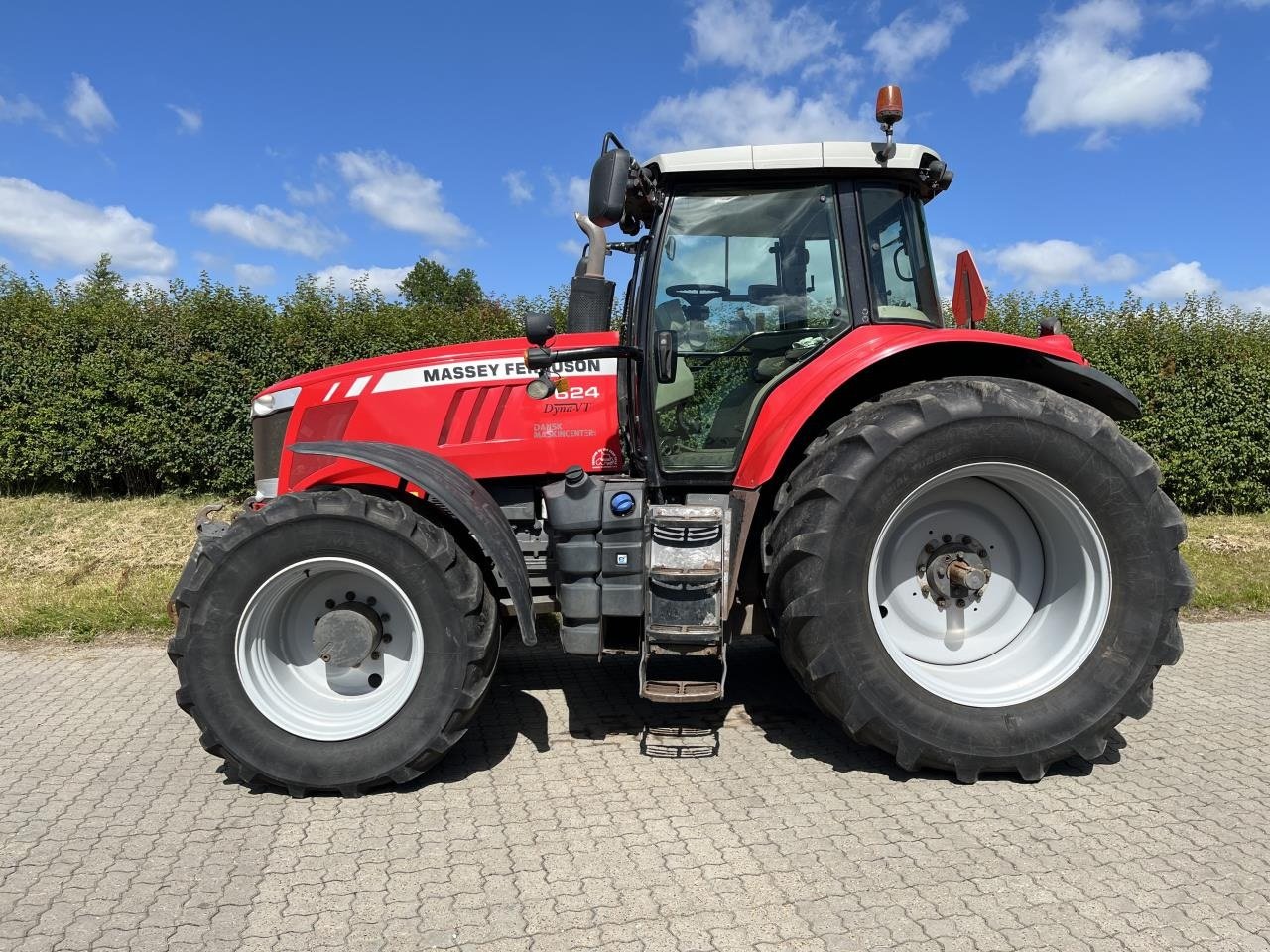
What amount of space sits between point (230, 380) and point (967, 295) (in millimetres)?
8223

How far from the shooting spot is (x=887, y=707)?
3100 mm

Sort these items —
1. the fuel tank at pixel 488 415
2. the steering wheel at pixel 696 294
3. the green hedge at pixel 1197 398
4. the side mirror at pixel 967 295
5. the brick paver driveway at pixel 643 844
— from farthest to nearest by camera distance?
the green hedge at pixel 1197 398 → the side mirror at pixel 967 295 → the fuel tank at pixel 488 415 → the steering wheel at pixel 696 294 → the brick paver driveway at pixel 643 844

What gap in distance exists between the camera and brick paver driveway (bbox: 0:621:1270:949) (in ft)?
7.66

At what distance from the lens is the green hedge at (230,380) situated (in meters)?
9.50

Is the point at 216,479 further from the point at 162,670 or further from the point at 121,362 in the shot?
the point at 162,670

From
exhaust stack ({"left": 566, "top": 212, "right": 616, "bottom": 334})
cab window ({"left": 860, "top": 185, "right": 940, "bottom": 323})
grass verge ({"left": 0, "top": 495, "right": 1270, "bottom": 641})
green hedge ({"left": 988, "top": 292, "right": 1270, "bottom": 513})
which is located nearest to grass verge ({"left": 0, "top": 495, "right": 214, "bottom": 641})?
grass verge ({"left": 0, "top": 495, "right": 1270, "bottom": 641})

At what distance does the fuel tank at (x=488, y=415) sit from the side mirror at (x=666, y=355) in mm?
415

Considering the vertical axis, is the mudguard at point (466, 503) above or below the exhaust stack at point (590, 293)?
below

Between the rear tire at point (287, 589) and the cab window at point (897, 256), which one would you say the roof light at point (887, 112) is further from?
the rear tire at point (287, 589)

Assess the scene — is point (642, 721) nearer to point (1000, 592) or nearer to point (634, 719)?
point (634, 719)

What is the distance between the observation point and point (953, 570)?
3.42 meters

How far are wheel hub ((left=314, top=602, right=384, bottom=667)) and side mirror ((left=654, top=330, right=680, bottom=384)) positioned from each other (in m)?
1.50

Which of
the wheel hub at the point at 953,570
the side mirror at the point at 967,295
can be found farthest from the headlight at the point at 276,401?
the side mirror at the point at 967,295

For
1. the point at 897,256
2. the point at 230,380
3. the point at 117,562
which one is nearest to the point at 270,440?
the point at 897,256
